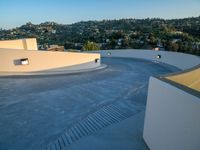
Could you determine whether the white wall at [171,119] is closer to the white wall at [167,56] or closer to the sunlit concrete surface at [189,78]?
the sunlit concrete surface at [189,78]

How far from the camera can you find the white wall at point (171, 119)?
10.9 ft

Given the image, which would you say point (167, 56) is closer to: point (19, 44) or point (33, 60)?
point (33, 60)

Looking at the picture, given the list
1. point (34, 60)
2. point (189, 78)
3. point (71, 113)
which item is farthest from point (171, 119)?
point (34, 60)

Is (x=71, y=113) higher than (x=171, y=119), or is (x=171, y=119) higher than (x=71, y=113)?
(x=171, y=119)

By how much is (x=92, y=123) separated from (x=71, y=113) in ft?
3.44

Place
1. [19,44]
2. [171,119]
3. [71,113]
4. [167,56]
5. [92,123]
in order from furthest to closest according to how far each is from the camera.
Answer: [167,56] < [19,44] < [71,113] < [92,123] < [171,119]

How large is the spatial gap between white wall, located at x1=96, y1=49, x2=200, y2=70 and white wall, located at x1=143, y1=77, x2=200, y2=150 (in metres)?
8.93

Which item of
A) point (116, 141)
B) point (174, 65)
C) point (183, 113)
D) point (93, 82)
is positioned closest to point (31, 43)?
point (93, 82)

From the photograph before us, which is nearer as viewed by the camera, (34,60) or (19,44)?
(34,60)

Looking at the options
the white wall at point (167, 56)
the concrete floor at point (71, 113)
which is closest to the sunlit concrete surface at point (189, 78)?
the concrete floor at point (71, 113)

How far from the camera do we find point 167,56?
56.2 ft

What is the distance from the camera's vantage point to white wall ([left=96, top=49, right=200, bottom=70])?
13.6 meters

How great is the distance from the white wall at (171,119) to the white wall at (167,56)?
8.93m

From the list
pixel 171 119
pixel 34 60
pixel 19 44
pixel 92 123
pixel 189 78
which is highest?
pixel 189 78
